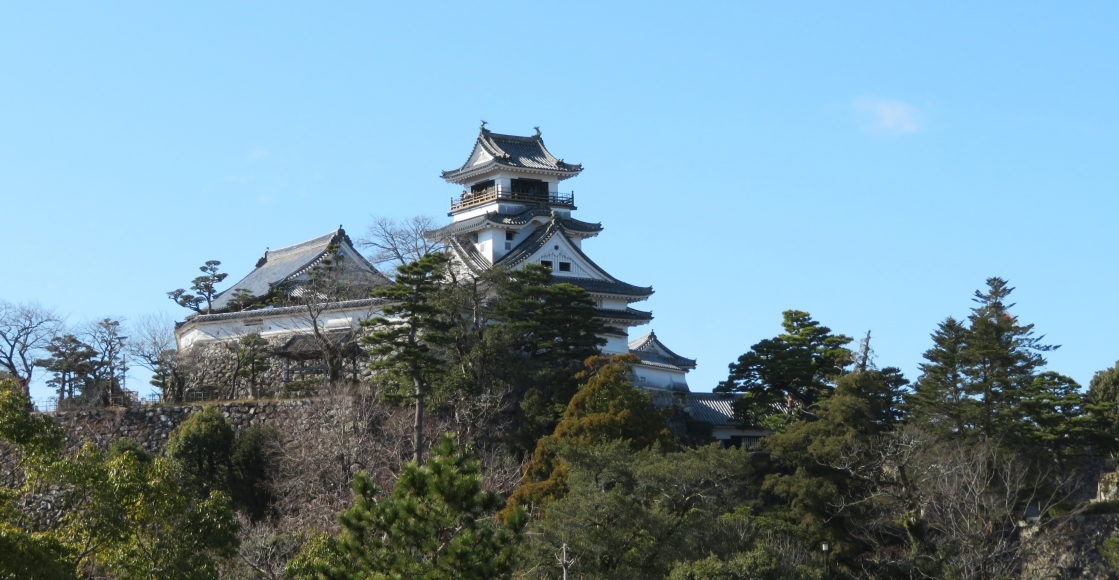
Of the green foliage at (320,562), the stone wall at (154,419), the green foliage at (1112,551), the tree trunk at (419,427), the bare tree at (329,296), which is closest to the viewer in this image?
the green foliage at (320,562)

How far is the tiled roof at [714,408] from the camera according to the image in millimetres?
28984

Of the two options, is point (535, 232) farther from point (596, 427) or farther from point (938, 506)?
point (938, 506)

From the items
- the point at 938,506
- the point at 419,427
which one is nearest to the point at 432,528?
the point at 419,427

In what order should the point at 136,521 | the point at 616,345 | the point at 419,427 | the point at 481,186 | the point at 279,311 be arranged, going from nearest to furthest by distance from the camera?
the point at 136,521, the point at 419,427, the point at 616,345, the point at 279,311, the point at 481,186

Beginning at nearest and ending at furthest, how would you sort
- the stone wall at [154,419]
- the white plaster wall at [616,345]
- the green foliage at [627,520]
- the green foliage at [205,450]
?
the green foliage at [627,520] < the green foliage at [205,450] < the stone wall at [154,419] < the white plaster wall at [616,345]

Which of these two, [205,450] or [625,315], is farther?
[625,315]

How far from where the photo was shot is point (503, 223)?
32.7 m

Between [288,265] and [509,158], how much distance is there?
234 inches

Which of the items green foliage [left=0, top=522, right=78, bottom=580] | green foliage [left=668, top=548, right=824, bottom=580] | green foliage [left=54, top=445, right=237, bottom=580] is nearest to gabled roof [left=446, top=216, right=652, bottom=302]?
green foliage [left=668, top=548, right=824, bottom=580]

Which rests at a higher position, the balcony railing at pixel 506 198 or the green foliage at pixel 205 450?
the balcony railing at pixel 506 198

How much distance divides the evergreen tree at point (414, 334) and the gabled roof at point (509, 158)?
7.55 meters

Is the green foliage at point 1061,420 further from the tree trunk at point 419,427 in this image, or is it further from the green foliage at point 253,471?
the green foliage at point 253,471

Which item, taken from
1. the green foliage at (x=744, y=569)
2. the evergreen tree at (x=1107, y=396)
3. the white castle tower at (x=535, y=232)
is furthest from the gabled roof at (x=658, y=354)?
the green foliage at (x=744, y=569)

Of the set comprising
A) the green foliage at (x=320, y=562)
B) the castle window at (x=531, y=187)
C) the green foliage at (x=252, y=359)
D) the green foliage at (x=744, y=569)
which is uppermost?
the castle window at (x=531, y=187)
